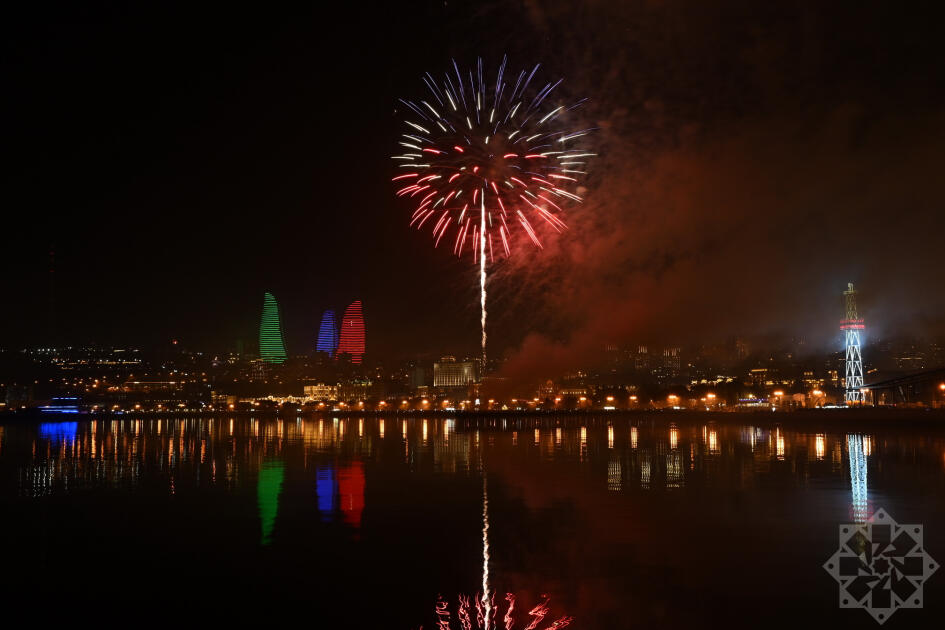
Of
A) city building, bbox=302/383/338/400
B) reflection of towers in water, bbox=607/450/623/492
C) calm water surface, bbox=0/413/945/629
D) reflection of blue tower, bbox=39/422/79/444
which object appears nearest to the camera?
calm water surface, bbox=0/413/945/629

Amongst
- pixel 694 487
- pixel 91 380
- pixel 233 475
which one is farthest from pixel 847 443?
pixel 91 380

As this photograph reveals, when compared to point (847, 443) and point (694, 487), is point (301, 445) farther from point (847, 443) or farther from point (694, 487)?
point (847, 443)

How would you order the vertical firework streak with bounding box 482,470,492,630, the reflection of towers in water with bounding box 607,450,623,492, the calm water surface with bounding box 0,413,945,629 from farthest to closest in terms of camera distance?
the reflection of towers in water with bounding box 607,450,623,492
the calm water surface with bounding box 0,413,945,629
the vertical firework streak with bounding box 482,470,492,630
